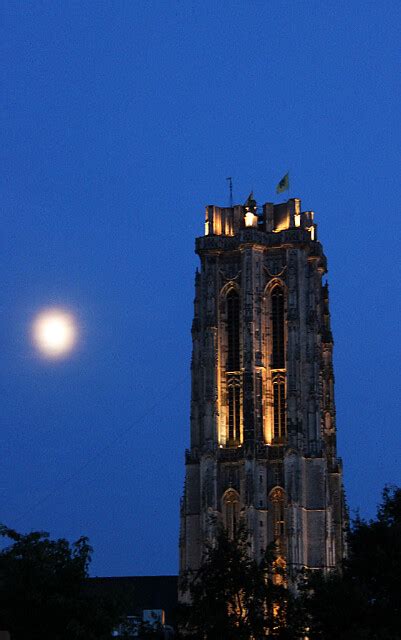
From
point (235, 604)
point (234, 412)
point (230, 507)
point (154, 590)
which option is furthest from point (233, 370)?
point (235, 604)

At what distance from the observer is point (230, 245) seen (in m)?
137

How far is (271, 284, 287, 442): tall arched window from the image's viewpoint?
13412 cm

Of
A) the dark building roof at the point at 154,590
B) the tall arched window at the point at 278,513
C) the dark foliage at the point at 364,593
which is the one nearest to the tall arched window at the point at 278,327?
the tall arched window at the point at 278,513

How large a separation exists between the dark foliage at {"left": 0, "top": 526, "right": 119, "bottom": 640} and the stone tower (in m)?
62.2

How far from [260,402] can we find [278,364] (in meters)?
3.81

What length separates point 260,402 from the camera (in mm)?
132875

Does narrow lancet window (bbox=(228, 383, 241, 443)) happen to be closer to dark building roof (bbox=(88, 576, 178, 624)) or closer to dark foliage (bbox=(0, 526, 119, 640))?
dark building roof (bbox=(88, 576, 178, 624))

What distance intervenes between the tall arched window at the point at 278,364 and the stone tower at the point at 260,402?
79 mm

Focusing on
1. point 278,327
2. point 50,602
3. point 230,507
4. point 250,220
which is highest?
point 250,220

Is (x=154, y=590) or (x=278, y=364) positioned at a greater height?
(x=278, y=364)

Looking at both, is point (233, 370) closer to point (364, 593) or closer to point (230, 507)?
point (230, 507)

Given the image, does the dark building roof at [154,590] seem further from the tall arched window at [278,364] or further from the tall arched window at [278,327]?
the tall arched window at [278,327]

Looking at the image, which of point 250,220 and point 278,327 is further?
point 250,220

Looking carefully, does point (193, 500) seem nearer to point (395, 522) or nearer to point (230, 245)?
point (230, 245)
